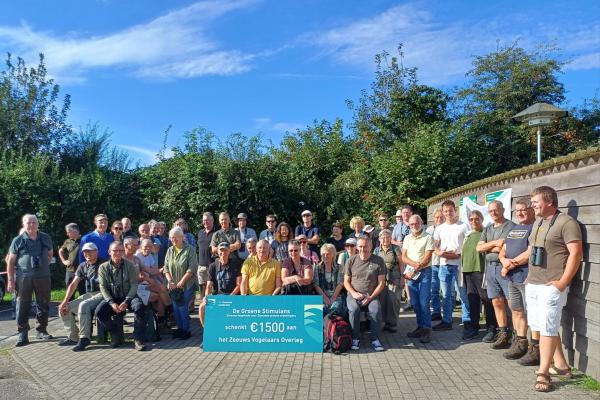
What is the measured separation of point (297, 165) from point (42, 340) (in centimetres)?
963

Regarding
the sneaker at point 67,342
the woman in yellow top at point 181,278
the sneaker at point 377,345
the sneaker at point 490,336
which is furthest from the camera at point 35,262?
the sneaker at point 490,336

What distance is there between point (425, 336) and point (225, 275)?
299 centimetres

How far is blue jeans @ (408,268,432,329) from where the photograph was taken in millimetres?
7133

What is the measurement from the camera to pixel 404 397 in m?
4.84

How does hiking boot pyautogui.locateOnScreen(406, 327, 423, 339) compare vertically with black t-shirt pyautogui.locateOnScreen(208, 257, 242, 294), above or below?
below

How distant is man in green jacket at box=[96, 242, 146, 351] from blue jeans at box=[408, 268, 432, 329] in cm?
387

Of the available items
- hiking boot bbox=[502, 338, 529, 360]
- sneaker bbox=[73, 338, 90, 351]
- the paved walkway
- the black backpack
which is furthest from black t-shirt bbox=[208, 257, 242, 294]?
hiking boot bbox=[502, 338, 529, 360]

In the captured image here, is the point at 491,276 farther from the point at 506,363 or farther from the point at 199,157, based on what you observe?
the point at 199,157

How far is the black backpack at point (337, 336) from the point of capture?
639cm

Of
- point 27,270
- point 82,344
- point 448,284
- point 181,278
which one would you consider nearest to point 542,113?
point 448,284

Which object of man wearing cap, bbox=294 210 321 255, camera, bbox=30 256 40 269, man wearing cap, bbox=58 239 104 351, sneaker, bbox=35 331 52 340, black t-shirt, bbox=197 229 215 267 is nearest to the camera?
man wearing cap, bbox=58 239 104 351

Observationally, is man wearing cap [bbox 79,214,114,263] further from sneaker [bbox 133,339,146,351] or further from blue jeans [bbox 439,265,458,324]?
blue jeans [bbox 439,265,458,324]

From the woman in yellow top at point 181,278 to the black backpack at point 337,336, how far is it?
2207 mm

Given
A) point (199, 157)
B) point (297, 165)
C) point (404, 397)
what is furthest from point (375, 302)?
point (297, 165)
